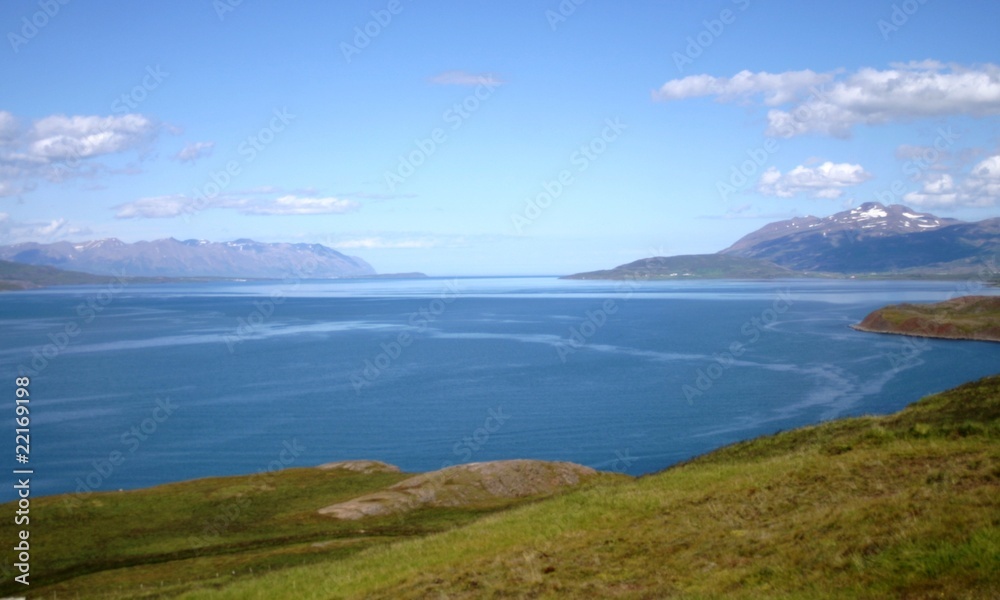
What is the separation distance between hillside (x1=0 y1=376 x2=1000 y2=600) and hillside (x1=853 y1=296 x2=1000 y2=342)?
426 ft

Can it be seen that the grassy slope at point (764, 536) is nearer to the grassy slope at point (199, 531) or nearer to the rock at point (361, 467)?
the grassy slope at point (199, 531)

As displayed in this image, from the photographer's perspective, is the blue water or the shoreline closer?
the blue water

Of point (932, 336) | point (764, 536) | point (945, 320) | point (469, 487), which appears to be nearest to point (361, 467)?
point (469, 487)

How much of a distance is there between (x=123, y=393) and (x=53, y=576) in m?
78.0

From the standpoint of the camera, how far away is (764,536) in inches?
638

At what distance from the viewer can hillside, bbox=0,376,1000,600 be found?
12867mm

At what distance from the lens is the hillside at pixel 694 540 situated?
12.9m

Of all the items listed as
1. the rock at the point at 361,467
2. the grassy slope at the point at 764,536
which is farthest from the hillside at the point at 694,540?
the rock at the point at 361,467

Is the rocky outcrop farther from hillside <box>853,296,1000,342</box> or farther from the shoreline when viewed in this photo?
hillside <box>853,296,1000,342</box>

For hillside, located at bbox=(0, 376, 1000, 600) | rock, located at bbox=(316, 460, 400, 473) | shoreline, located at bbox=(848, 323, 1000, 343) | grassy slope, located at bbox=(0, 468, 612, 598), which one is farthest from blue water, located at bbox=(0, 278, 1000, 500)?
hillside, located at bbox=(0, 376, 1000, 600)

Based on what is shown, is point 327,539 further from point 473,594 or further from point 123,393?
point 123,393

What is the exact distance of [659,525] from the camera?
19812mm

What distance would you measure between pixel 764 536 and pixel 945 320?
15459 centimetres

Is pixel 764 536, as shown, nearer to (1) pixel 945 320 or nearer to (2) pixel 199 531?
(2) pixel 199 531
